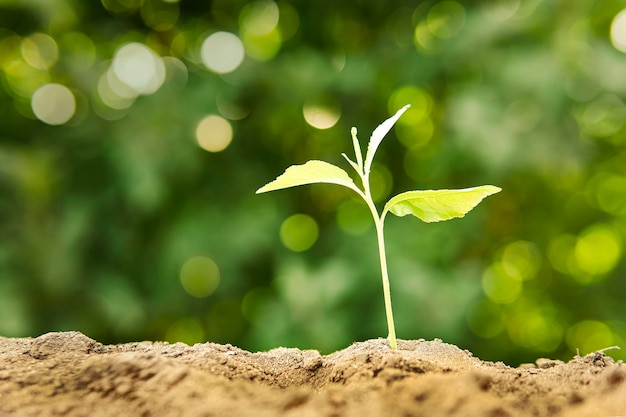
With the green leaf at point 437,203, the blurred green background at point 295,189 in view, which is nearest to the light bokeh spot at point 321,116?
the blurred green background at point 295,189

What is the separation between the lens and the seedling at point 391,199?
496 millimetres

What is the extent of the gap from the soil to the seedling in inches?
3.2

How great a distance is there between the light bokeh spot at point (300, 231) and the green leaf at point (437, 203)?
1.71 meters

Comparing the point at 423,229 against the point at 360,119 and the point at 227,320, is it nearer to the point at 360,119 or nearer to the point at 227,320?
the point at 360,119

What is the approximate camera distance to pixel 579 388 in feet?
1.47

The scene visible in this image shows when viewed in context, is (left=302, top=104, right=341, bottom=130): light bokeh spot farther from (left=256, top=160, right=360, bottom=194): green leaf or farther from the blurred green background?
(left=256, top=160, right=360, bottom=194): green leaf

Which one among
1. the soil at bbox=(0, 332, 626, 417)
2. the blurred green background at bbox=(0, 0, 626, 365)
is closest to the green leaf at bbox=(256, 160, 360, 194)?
the soil at bbox=(0, 332, 626, 417)

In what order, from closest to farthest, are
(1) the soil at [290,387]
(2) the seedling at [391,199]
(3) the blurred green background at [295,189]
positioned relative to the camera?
(1) the soil at [290,387] < (2) the seedling at [391,199] < (3) the blurred green background at [295,189]

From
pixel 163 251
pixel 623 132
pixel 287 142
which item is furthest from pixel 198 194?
pixel 623 132

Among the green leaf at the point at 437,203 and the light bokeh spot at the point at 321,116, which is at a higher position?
Result: the light bokeh spot at the point at 321,116

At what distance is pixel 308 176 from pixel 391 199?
0.08m

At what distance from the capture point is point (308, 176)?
1.64 feet

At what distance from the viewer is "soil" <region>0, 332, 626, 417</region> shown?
0.39 meters

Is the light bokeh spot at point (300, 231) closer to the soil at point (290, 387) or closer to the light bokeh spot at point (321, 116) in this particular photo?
the light bokeh spot at point (321, 116)
